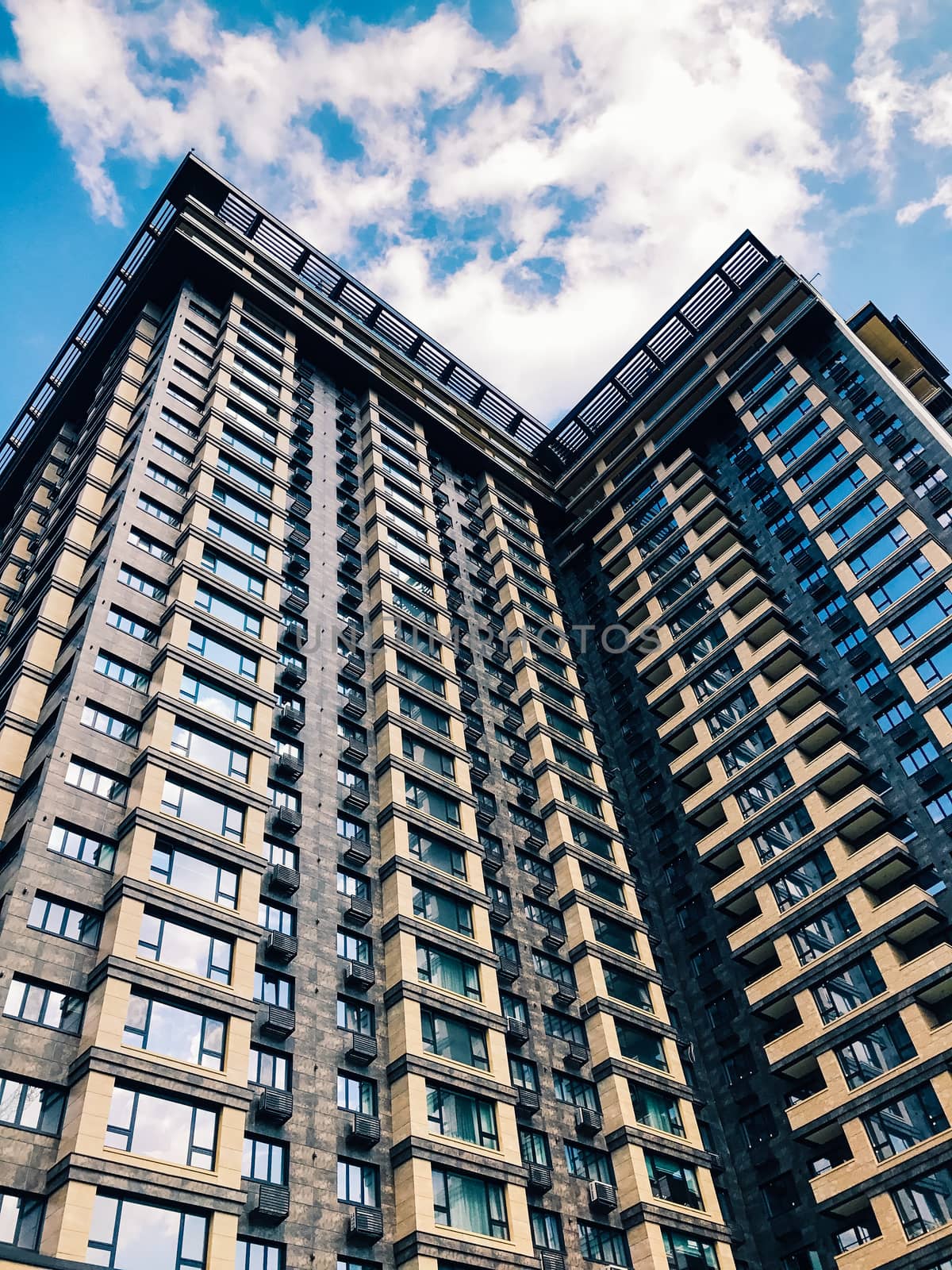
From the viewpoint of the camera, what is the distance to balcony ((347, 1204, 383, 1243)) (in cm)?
3325

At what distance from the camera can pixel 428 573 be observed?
208ft

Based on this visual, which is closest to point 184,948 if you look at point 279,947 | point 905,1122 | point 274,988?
point 279,947

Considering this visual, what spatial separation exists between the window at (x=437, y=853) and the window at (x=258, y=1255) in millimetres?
17649

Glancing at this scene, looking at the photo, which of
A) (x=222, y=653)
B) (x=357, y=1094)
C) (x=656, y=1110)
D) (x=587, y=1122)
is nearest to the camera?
(x=357, y=1094)

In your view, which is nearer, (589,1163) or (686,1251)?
(686,1251)

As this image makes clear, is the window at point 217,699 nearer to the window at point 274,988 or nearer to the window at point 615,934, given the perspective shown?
the window at point 274,988

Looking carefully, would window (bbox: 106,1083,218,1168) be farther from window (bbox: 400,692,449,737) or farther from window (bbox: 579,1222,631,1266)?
window (bbox: 400,692,449,737)

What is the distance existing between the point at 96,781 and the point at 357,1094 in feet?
46.8

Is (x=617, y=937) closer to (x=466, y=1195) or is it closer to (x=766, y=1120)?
(x=766, y=1120)

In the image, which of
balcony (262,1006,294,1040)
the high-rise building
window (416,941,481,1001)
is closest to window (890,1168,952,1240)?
the high-rise building

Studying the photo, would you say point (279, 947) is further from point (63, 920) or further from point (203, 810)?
point (63, 920)

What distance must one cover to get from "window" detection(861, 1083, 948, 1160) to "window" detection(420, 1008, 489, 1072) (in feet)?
54.6

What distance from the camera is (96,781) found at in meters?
38.3

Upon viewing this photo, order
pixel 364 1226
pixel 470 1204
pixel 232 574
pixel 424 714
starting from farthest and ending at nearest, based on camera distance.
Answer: pixel 424 714, pixel 232 574, pixel 470 1204, pixel 364 1226
